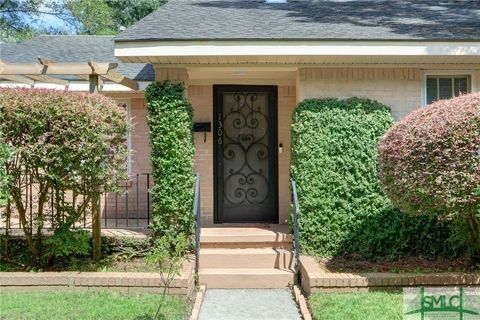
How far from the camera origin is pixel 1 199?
21.1ft

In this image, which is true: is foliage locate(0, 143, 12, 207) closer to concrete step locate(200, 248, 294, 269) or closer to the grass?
the grass

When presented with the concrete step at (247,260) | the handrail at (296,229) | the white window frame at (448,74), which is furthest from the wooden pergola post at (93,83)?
the white window frame at (448,74)

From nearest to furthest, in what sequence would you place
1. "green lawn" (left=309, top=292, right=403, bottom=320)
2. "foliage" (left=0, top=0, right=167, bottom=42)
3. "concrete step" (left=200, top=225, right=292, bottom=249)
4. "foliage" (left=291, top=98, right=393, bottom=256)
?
"green lawn" (left=309, top=292, right=403, bottom=320), "foliage" (left=291, top=98, right=393, bottom=256), "concrete step" (left=200, top=225, right=292, bottom=249), "foliage" (left=0, top=0, right=167, bottom=42)

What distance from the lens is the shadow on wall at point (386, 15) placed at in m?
A: 8.01

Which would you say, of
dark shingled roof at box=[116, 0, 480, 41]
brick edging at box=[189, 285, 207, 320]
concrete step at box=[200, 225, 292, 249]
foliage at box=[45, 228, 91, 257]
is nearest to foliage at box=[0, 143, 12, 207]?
foliage at box=[45, 228, 91, 257]

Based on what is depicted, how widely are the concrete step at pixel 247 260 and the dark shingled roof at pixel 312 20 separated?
3.06 m

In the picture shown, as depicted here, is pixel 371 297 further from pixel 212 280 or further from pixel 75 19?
pixel 75 19

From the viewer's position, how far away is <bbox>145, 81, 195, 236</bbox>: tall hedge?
25.2ft

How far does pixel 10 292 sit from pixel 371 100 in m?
5.62

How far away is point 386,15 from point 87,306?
6871mm

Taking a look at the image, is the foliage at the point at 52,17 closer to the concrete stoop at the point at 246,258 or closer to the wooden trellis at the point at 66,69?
→ the wooden trellis at the point at 66,69

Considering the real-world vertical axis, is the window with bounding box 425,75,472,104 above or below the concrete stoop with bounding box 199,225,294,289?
above

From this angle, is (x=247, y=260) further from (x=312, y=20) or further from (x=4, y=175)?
(x=312, y=20)

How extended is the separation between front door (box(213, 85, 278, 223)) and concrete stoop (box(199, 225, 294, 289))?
0.93m
